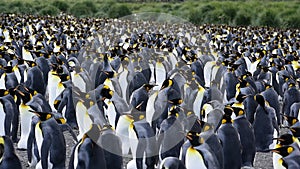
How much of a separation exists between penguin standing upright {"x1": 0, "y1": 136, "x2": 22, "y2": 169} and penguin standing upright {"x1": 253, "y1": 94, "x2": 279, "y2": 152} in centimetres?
320

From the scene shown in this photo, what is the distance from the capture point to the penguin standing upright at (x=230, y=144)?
4.77m

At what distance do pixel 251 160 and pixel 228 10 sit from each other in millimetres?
21140

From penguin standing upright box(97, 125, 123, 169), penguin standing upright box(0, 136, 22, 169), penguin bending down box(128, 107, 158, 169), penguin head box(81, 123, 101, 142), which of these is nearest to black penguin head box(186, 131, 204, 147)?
penguin bending down box(128, 107, 158, 169)

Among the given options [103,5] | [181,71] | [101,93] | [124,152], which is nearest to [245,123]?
[124,152]

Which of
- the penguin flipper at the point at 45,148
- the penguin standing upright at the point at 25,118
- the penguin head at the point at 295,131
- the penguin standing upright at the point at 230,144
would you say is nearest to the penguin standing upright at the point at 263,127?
the penguin head at the point at 295,131

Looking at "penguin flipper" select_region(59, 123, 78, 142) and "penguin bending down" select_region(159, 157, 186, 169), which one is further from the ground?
"penguin bending down" select_region(159, 157, 186, 169)

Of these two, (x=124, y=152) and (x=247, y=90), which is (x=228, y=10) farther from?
(x=124, y=152)

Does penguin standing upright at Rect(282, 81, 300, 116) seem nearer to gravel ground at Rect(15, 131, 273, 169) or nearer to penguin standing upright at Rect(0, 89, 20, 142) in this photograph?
gravel ground at Rect(15, 131, 273, 169)

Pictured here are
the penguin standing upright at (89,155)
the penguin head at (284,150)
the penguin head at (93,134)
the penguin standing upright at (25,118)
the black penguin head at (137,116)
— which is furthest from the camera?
the penguin standing upright at (25,118)

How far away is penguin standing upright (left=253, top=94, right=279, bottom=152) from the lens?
5816 mm

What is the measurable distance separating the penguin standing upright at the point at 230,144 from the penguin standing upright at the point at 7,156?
214 centimetres

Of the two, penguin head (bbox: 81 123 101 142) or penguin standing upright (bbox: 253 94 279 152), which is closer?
penguin head (bbox: 81 123 101 142)

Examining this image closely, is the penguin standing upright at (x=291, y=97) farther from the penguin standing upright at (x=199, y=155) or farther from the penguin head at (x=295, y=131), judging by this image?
the penguin standing upright at (x=199, y=155)

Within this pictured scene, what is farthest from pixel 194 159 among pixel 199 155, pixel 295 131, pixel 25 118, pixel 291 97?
pixel 291 97
